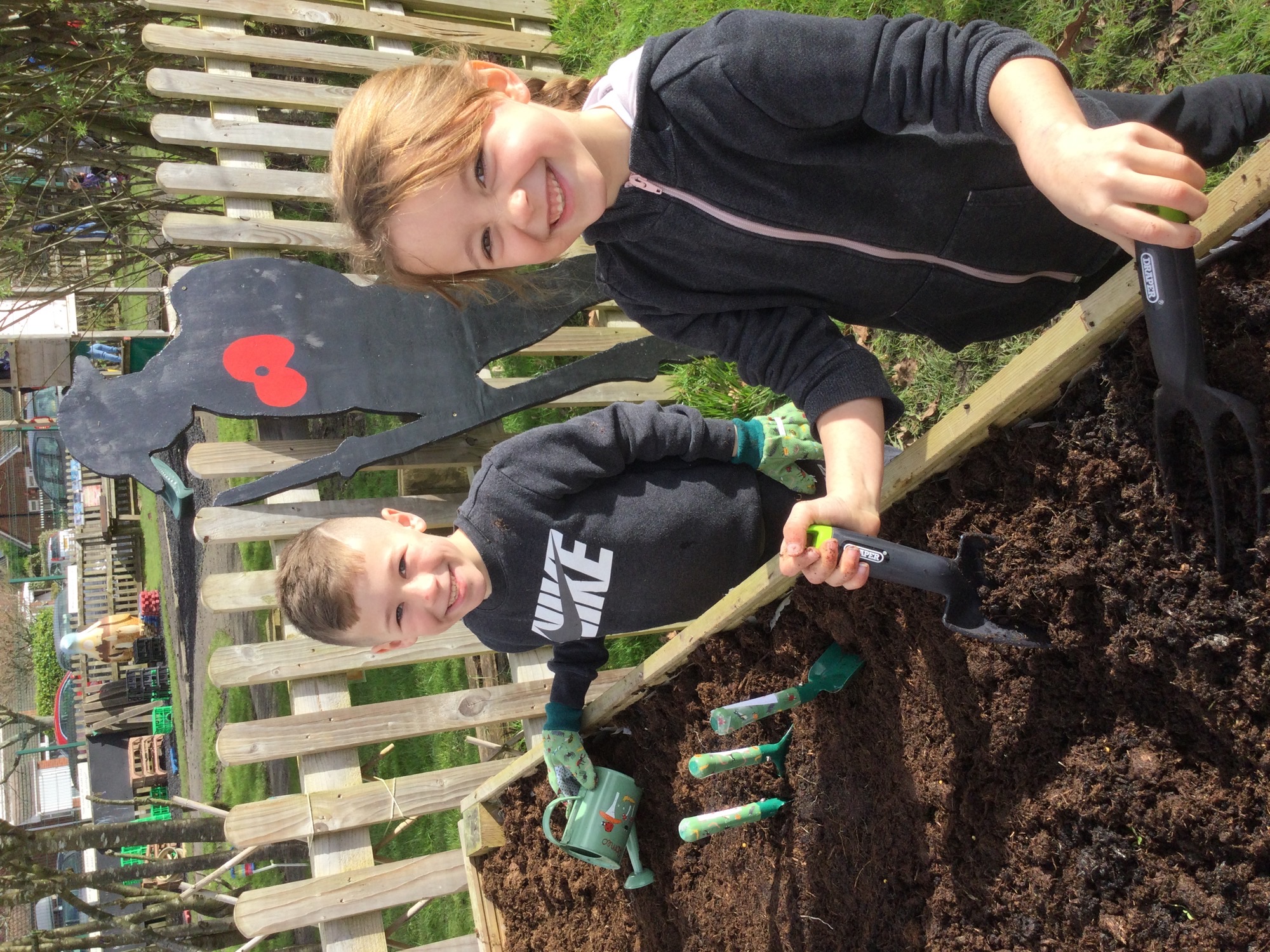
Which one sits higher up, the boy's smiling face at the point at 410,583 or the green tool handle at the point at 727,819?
the boy's smiling face at the point at 410,583

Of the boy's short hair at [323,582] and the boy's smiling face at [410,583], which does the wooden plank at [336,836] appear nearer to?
the boy's short hair at [323,582]

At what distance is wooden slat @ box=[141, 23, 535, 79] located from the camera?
3689 millimetres

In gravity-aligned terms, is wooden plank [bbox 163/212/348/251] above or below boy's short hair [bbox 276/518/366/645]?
above

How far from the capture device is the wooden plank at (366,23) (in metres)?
3.91

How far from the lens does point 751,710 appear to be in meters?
1.74

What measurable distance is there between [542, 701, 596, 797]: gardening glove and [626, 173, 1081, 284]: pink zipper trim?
1.41m

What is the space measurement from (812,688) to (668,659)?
1.51 feet

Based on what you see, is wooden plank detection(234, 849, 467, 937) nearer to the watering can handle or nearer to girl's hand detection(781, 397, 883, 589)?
the watering can handle

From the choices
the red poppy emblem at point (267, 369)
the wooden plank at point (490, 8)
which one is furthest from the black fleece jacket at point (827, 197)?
the wooden plank at point (490, 8)

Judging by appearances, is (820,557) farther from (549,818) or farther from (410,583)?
(549,818)

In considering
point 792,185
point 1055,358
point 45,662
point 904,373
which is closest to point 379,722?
point 904,373

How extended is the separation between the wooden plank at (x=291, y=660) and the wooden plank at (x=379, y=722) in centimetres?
14

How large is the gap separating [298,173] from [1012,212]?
3046 mm

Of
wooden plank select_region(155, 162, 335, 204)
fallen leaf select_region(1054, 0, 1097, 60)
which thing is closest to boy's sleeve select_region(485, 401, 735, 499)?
fallen leaf select_region(1054, 0, 1097, 60)
